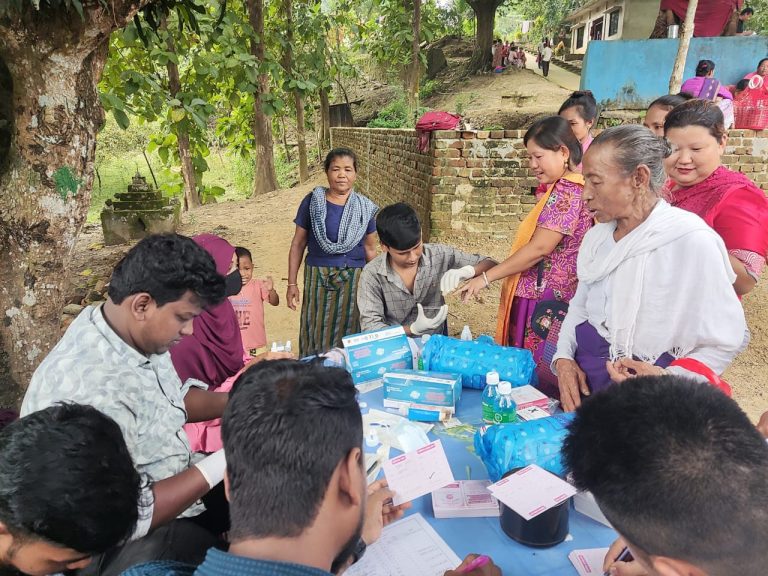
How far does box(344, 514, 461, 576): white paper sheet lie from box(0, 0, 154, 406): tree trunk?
93.7 inches

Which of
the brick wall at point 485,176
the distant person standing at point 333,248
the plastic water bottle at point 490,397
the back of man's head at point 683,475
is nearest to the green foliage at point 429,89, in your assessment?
the brick wall at point 485,176

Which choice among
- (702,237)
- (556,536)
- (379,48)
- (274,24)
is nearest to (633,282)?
(702,237)

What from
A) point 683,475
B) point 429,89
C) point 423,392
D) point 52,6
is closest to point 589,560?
point 683,475

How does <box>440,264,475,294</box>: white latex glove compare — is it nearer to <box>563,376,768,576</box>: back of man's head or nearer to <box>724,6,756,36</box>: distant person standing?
<box>563,376,768,576</box>: back of man's head

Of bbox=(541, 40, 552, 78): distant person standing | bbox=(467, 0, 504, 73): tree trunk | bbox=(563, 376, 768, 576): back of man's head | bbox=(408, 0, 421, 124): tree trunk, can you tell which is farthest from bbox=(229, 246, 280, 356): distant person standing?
bbox=(541, 40, 552, 78): distant person standing

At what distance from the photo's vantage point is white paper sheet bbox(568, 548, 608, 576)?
3.84 ft

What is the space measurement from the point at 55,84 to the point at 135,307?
5.59ft

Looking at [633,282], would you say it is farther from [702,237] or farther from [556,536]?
[556,536]

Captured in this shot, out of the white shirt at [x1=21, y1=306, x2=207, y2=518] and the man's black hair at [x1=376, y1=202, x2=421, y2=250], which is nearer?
the white shirt at [x1=21, y1=306, x2=207, y2=518]

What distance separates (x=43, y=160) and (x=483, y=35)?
14126 mm

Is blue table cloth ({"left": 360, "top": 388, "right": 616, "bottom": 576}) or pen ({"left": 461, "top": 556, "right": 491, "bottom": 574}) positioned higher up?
pen ({"left": 461, "top": 556, "right": 491, "bottom": 574})

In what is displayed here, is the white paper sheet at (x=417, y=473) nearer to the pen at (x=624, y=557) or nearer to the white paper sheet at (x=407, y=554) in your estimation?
the white paper sheet at (x=407, y=554)

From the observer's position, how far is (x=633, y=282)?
64.5 inches

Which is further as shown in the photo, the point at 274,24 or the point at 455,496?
the point at 274,24
